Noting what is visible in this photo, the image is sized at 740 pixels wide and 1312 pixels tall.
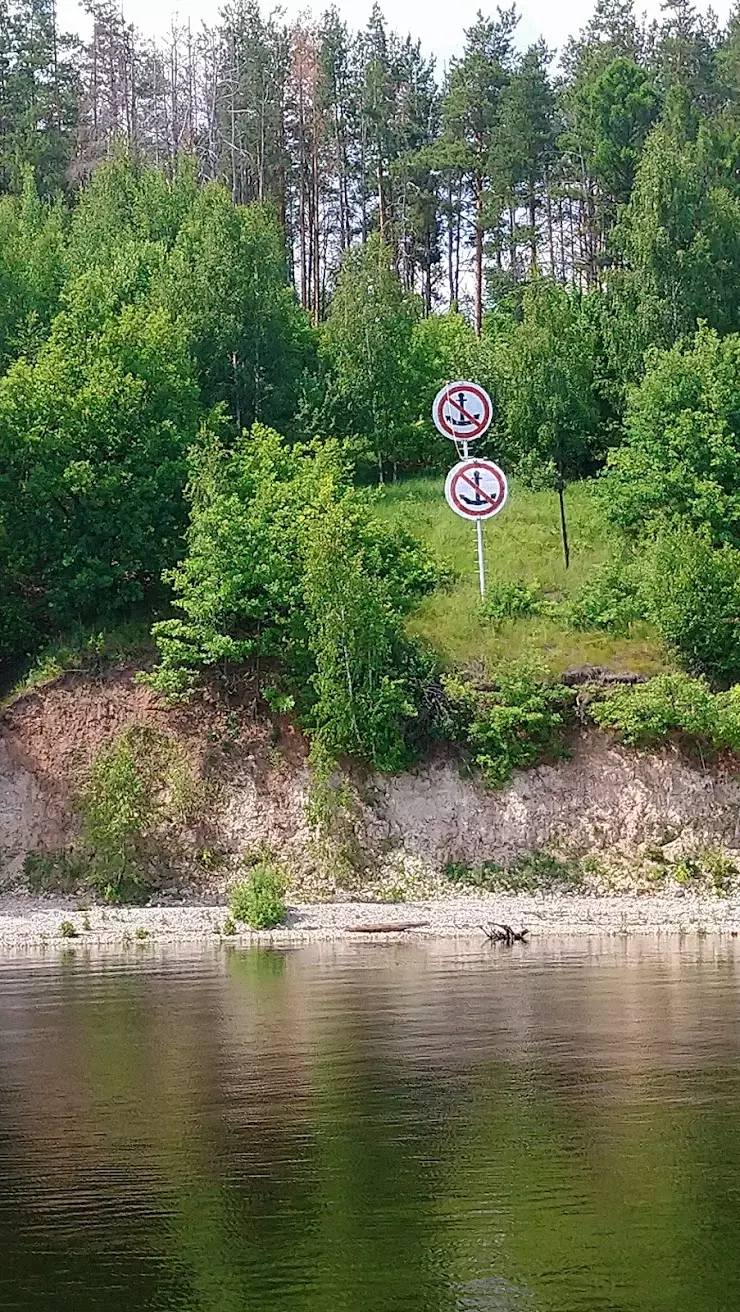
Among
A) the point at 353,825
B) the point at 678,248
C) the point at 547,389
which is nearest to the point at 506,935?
the point at 353,825

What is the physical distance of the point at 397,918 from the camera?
4050 centimetres

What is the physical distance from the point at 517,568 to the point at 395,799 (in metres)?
12.9

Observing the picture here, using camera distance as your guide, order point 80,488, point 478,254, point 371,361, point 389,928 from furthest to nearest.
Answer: point 478,254 → point 371,361 → point 80,488 → point 389,928

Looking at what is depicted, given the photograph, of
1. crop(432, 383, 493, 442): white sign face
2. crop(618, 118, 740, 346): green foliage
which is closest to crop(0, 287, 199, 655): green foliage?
crop(432, 383, 493, 442): white sign face

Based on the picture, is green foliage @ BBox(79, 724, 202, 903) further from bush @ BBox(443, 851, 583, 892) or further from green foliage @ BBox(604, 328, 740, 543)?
green foliage @ BBox(604, 328, 740, 543)

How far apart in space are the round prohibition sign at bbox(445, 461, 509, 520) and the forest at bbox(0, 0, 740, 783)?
2980 millimetres

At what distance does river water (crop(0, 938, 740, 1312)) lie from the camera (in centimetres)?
1291

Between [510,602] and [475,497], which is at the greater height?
[475,497]

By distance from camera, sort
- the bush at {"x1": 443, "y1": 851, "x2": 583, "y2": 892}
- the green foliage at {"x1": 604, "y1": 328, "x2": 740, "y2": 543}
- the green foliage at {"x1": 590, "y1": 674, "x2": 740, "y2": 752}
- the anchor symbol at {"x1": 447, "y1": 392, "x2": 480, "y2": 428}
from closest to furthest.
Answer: the bush at {"x1": 443, "y1": 851, "x2": 583, "y2": 892} → the green foliage at {"x1": 590, "y1": 674, "x2": 740, "y2": 752} → the anchor symbol at {"x1": 447, "y1": 392, "x2": 480, "y2": 428} → the green foliage at {"x1": 604, "y1": 328, "x2": 740, "y2": 543}

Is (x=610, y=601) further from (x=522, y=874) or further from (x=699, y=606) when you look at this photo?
(x=522, y=874)

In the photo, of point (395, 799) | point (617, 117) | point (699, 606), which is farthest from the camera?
point (617, 117)

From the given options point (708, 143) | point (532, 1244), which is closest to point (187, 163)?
point (708, 143)

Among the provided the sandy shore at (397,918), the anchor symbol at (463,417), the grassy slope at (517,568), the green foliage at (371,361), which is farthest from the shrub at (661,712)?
the green foliage at (371,361)

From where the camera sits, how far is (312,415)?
63.4 m
